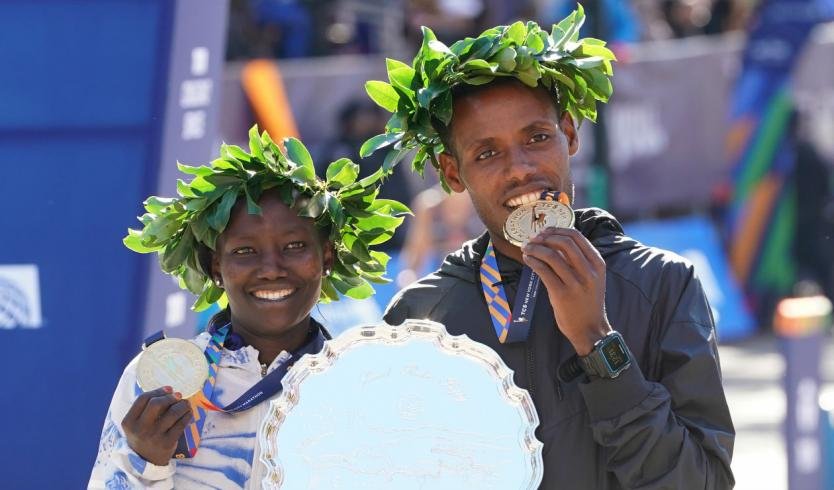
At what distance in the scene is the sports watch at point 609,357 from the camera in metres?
3.11

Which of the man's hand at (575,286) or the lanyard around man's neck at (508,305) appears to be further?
the lanyard around man's neck at (508,305)

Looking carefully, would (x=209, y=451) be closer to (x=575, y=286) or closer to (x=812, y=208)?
(x=575, y=286)

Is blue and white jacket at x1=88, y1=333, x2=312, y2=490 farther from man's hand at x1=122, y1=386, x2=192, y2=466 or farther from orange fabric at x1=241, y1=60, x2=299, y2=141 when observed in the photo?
orange fabric at x1=241, y1=60, x2=299, y2=141

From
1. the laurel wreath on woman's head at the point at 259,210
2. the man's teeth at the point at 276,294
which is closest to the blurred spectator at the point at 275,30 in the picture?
the laurel wreath on woman's head at the point at 259,210

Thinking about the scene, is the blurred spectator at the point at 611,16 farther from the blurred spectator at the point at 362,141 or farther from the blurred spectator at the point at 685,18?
the blurred spectator at the point at 362,141

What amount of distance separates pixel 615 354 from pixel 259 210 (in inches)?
41.1

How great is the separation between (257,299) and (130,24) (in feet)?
4.96

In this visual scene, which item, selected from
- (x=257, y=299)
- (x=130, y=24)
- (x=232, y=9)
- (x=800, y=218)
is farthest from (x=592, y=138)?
(x=257, y=299)

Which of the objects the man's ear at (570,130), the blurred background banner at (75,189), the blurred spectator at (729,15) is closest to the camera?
the man's ear at (570,130)

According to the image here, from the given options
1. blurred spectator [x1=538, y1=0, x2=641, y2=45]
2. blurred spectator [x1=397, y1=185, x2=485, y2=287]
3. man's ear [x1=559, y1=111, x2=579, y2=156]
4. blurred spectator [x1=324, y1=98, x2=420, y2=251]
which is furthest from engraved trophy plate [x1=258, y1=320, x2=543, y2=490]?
blurred spectator [x1=538, y1=0, x2=641, y2=45]

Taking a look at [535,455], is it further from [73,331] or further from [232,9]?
[232,9]

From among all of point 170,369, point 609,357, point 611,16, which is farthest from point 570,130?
point 611,16

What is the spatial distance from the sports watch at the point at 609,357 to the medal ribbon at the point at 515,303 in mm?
232

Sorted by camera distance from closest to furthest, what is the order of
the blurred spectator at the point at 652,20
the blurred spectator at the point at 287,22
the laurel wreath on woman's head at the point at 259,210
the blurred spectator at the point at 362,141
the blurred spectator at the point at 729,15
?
the laurel wreath on woman's head at the point at 259,210 < the blurred spectator at the point at 362,141 < the blurred spectator at the point at 287,22 < the blurred spectator at the point at 652,20 < the blurred spectator at the point at 729,15
